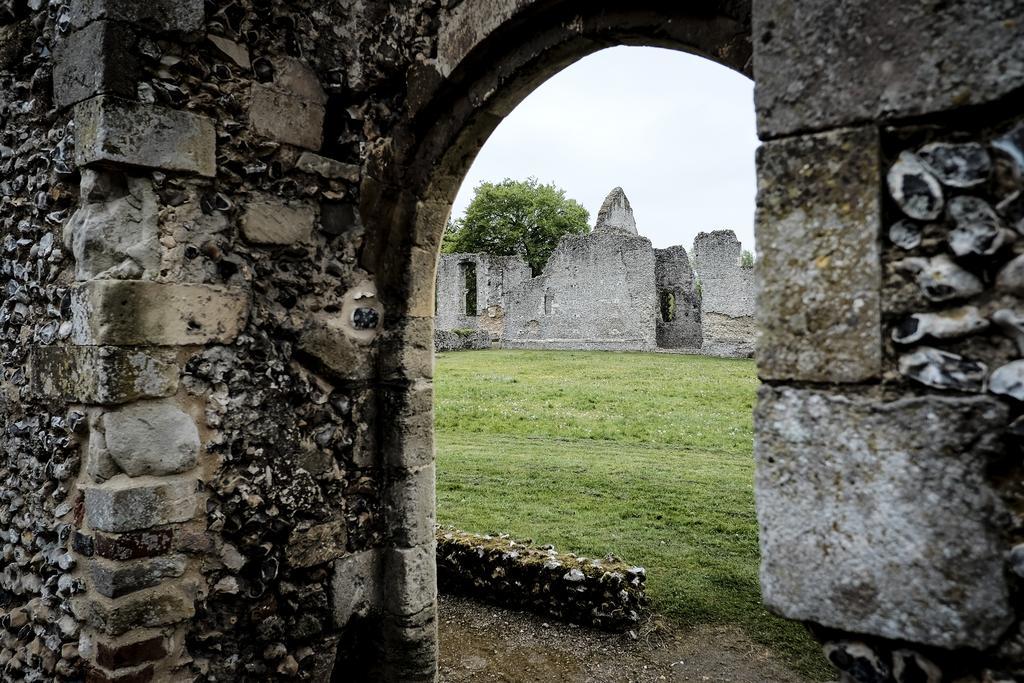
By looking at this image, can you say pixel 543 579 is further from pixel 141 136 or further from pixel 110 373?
pixel 141 136

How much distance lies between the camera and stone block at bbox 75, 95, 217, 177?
289cm

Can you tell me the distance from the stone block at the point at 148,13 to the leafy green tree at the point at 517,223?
36804 mm

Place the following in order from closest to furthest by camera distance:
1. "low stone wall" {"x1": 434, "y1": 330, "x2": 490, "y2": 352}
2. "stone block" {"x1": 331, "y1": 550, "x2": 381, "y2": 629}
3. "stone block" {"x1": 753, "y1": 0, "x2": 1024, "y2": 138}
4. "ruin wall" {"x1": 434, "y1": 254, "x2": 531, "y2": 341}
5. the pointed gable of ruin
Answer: "stone block" {"x1": 753, "y1": 0, "x2": 1024, "y2": 138} → "stone block" {"x1": 331, "y1": 550, "x2": 381, "y2": 629} → "low stone wall" {"x1": 434, "y1": 330, "x2": 490, "y2": 352} → "ruin wall" {"x1": 434, "y1": 254, "x2": 531, "y2": 341} → the pointed gable of ruin

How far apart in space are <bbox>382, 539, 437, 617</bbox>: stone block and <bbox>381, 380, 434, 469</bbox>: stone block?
18.4 inches

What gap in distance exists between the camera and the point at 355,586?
3678 mm

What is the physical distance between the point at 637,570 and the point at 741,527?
6.03 ft

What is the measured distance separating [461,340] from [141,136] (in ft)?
79.4

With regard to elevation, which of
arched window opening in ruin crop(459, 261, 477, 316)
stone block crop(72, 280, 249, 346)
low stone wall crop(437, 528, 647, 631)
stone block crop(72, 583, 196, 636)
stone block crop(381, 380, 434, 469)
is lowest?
low stone wall crop(437, 528, 647, 631)

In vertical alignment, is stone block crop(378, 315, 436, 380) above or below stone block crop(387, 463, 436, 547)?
above

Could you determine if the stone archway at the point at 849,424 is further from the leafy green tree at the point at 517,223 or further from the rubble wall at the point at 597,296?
the leafy green tree at the point at 517,223

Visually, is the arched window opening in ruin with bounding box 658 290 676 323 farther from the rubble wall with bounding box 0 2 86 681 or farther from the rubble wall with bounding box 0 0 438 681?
the rubble wall with bounding box 0 2 86 681

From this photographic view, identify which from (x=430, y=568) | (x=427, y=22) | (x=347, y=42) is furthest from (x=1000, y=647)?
(x=347, y=42)

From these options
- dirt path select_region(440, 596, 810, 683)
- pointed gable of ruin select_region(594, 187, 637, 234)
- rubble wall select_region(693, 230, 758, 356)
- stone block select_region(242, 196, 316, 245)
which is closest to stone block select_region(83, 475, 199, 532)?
stone block select_region(242, 196, 316, 245)

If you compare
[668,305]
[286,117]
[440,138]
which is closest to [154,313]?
[286,117]
